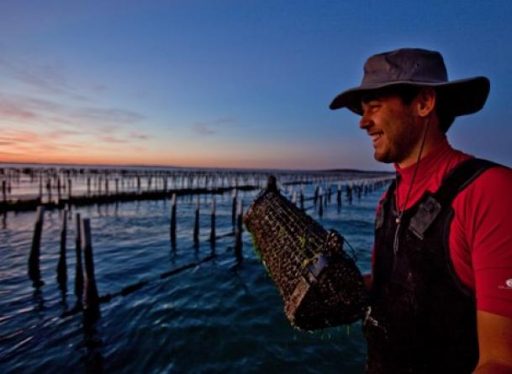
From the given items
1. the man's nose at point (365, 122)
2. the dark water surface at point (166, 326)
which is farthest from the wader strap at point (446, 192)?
the dark water surface at point (166, 326)

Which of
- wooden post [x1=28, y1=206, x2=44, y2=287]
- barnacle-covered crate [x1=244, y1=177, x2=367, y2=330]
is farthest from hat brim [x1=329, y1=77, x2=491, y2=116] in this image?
wooden post [x1=28, y1=206, x2=44, y2=287]

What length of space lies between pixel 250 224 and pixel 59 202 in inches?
1279

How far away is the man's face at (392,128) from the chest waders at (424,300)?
0.32 m

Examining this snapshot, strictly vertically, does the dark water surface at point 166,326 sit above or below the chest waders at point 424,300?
below

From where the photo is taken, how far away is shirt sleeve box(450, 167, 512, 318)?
121 cm

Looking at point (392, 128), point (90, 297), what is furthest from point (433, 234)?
point (90, 297)

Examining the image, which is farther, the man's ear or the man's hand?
the man's ear

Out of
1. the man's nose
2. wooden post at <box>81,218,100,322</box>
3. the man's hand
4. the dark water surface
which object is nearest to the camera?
the man's hand

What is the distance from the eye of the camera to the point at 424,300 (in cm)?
171

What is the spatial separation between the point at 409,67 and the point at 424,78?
103mm

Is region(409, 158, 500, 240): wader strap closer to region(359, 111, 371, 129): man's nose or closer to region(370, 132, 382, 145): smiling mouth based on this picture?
region(370, 132, 382, 145): smiling mouth

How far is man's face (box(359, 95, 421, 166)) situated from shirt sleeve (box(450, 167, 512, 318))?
529mm

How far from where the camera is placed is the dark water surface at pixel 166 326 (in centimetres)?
680

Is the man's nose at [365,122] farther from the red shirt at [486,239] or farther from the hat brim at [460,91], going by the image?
the red shirt at [486,239]
